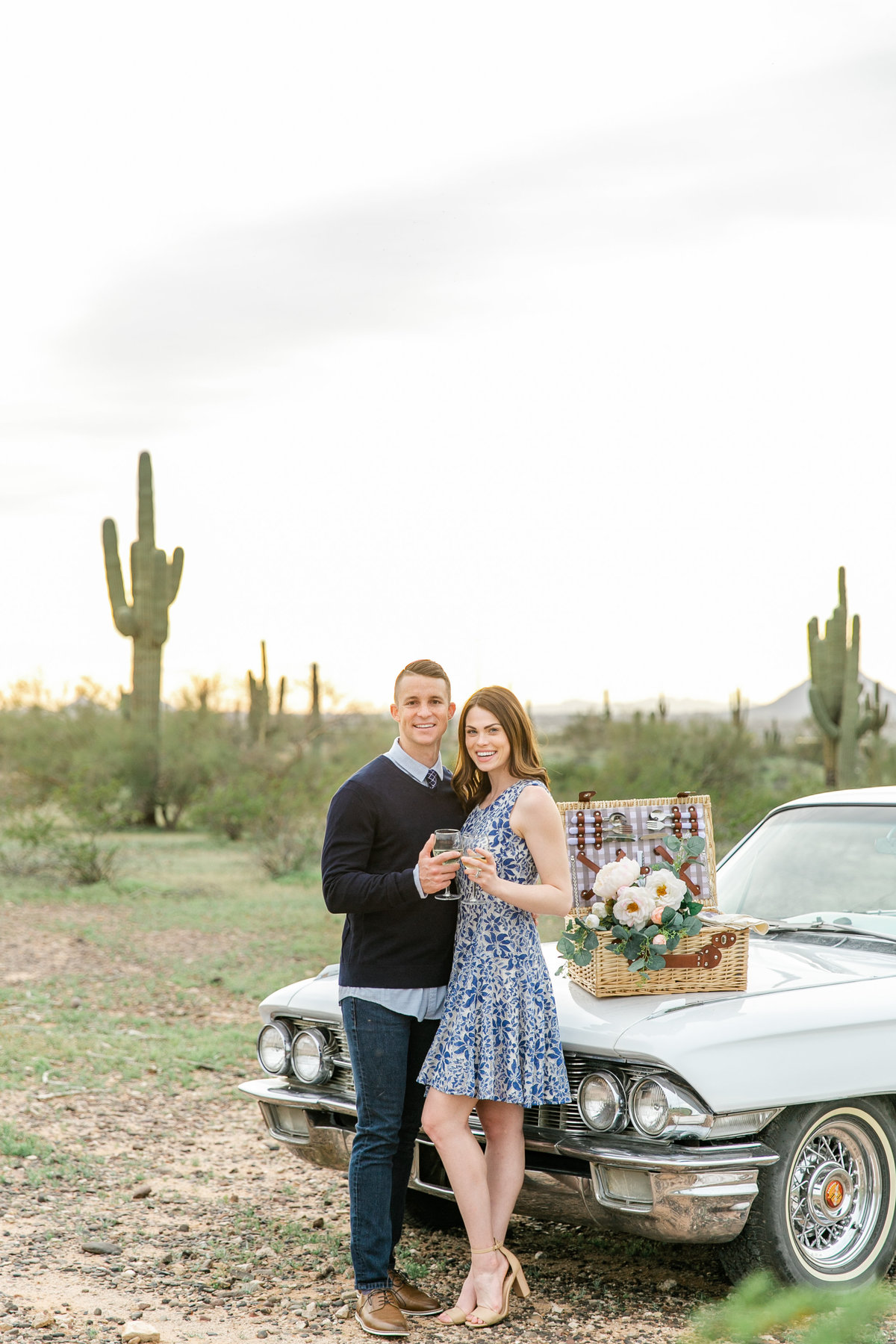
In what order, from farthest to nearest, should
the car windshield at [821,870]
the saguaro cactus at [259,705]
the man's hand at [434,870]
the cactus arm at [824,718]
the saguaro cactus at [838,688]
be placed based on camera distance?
the saguaro cactus at [259,705]
the cactus arm at [824,718]
the saguaro cactus at [838,688]
the car windshield at [821,870]
the man's hand at [434,870]

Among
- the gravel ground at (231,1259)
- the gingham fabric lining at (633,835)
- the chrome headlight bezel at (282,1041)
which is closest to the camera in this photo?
the gravel ground at (231,1259)

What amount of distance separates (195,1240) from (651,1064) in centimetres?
218

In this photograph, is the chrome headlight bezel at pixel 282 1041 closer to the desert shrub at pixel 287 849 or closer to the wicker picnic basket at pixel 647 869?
the wicker picnic basket at pixel 647 869

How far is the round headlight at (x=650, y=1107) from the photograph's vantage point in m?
3.73

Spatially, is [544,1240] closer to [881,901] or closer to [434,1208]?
[434,1208]

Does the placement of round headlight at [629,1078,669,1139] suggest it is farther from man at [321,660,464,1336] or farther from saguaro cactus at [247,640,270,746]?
saguaro cactus at [247,640,270,746]

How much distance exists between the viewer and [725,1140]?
378cm

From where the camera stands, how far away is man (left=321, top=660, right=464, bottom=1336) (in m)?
3.93

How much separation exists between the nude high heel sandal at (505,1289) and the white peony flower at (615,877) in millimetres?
1095

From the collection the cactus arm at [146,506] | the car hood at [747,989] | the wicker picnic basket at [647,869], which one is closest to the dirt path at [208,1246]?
the car hood at [747,989]

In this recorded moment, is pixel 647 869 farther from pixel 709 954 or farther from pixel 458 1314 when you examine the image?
pixel 458 1314

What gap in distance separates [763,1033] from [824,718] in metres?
Answer: 22.0

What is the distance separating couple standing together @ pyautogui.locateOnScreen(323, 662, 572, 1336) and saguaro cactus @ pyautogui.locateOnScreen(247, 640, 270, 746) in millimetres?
24533

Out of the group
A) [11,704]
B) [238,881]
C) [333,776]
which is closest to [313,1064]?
[238,881]
